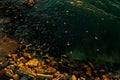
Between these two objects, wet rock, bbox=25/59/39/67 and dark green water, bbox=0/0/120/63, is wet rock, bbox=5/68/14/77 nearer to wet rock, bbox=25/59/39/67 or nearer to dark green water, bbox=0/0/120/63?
wet rock, bbox=25/59/39/67

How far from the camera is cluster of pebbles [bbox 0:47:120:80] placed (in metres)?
14.3

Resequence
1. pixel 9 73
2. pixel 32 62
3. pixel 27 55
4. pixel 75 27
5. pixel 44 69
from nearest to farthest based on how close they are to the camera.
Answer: pixel 9 73
pixel 44 69
pixel 32 62
pixel 27 55
pixel 75 27

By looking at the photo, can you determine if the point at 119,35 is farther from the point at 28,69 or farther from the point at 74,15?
the point at 28,69

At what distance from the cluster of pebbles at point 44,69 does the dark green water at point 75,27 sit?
101 cm

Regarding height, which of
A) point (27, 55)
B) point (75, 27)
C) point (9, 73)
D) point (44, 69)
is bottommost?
point (44, 69)

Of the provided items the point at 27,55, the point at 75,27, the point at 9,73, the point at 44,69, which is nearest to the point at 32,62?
the point at 27,55

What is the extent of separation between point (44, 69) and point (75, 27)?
5.33m

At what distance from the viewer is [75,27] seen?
18797 millimetres

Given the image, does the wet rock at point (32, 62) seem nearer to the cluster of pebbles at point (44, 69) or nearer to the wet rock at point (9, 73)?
the cluster of pebbles at point (44, 69)

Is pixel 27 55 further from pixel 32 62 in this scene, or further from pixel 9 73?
pixel 9 73

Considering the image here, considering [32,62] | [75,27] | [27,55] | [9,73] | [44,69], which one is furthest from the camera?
[75,27]

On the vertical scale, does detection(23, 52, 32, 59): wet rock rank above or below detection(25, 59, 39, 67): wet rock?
above

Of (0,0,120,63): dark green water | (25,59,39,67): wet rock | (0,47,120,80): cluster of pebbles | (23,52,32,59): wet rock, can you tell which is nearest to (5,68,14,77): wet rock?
(0,47,120,80): cluster of pebbles

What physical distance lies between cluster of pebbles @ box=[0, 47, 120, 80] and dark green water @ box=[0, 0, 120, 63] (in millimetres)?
1008
